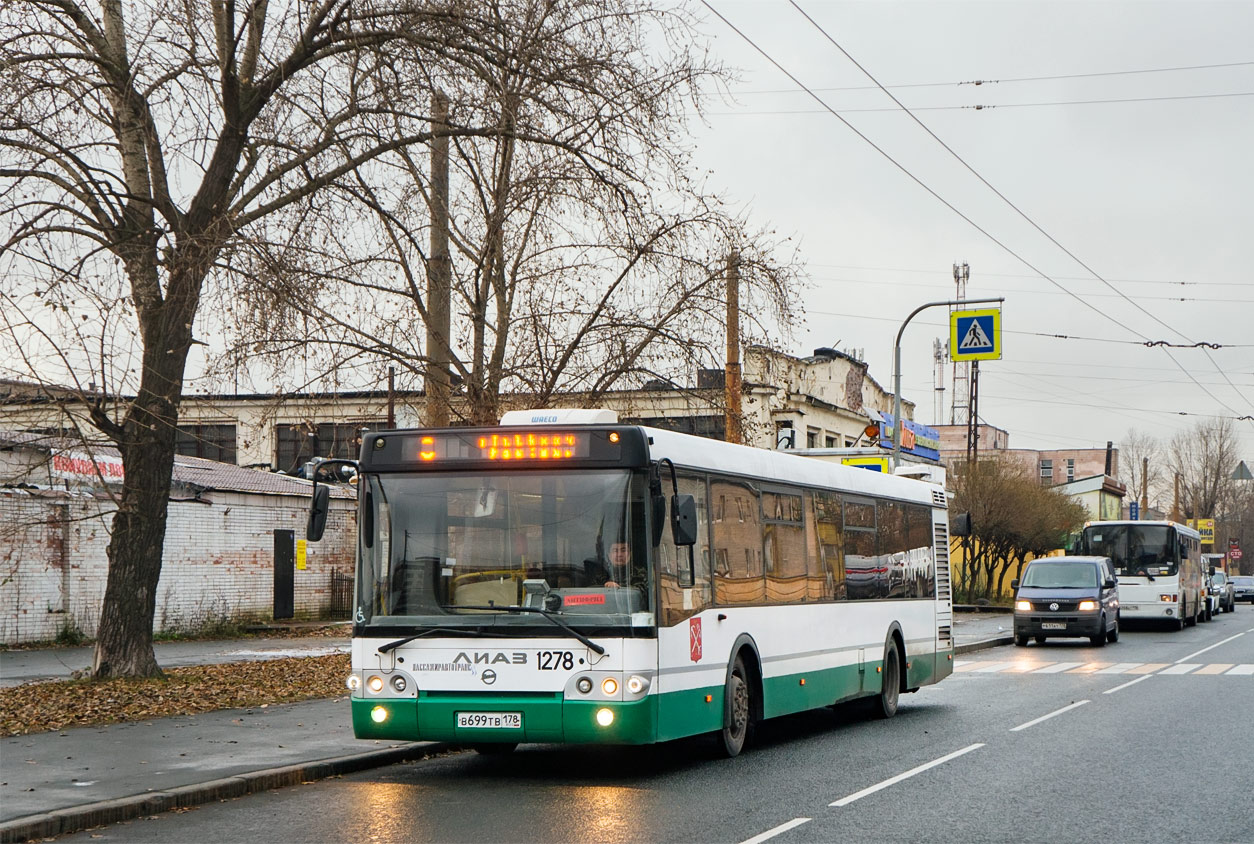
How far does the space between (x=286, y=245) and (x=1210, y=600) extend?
43.2 meters

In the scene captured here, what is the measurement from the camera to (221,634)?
30.6 meters

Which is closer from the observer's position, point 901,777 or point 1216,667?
point 901,777

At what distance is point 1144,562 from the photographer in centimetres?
3966

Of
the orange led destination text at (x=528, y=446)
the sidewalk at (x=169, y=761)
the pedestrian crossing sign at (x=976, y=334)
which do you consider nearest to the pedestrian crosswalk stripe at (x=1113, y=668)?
the pedestrian crossing sign at (x=976, y=334)

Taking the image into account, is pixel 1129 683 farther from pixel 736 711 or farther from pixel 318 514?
pixel 318 514

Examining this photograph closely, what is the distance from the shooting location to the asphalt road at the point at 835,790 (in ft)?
29.8

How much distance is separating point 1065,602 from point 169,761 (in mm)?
24367

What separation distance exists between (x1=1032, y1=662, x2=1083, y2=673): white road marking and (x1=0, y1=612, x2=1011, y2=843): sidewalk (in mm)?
12843

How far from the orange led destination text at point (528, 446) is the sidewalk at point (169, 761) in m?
2.81

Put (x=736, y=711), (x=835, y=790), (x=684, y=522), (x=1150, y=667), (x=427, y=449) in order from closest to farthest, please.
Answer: (x=835, y=790) < (x=684, y=522) < (x=427, y=449) < (x=736, y=711) < (x=1150, y=667)

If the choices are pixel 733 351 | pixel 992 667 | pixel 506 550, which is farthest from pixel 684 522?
pixel 992 667

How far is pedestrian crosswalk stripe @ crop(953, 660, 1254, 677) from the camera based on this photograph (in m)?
24.1

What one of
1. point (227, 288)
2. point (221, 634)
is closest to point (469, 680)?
point (227, 288)

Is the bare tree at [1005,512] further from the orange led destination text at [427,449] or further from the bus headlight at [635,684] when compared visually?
the bus headlight at [635,684]
